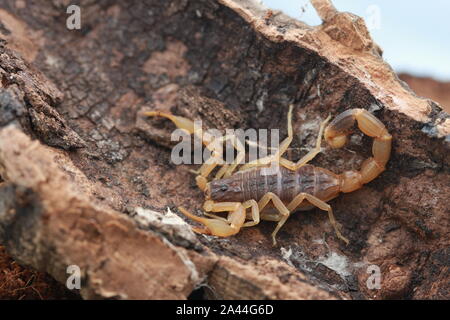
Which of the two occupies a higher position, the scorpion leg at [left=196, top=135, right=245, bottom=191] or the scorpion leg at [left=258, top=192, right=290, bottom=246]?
the scorpion leg at [left=196, top=135, right=245, bottom=191]

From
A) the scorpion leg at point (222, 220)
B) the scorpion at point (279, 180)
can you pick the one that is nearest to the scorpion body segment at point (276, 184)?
the scorpion at point (279, 180)

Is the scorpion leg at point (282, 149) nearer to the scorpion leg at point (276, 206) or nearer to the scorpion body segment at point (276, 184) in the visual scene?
the scorpion body segment at point (276, 184)

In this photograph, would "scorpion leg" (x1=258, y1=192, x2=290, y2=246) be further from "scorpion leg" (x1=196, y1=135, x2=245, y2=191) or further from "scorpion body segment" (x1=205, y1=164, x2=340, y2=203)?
"scorpion leg" (x1=196, y1=135, x2=245, y2=191)

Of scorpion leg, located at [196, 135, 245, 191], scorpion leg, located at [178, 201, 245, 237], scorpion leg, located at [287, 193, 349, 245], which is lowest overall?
scorpion leg, located at [178, 201, 245, 237]

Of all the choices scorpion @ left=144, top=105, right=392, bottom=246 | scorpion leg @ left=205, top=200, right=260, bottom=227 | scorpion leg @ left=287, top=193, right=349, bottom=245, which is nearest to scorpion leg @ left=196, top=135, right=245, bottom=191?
scorpion @ left=144, top=105, right=392, bottom=246

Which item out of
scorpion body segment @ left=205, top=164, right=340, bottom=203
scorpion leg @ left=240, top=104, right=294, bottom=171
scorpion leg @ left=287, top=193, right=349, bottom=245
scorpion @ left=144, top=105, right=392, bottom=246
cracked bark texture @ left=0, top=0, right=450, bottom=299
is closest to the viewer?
cracked bark texture @ left=0, top=0, right=450, bottom=299

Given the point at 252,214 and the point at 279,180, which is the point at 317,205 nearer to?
the point at 279,180

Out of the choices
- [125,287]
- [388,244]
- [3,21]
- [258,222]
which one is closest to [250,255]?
[258,222]
